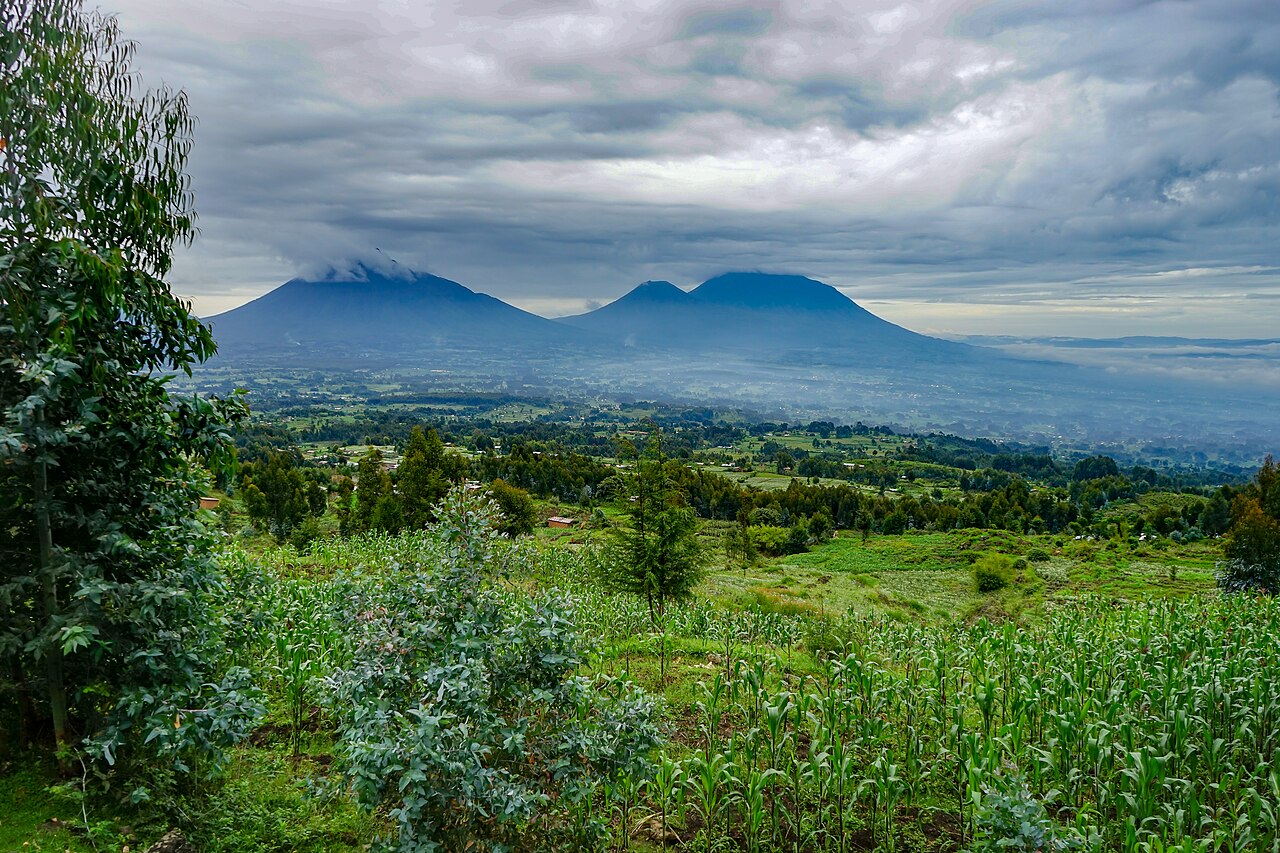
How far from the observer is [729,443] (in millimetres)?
177125

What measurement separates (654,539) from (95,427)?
12.0 meters

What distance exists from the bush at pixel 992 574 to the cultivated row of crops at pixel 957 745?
30.8m

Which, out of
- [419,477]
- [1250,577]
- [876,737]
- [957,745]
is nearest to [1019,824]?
[876,737]

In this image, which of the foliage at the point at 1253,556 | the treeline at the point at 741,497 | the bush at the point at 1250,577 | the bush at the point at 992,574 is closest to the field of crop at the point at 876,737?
the treeline at the point at 741,497

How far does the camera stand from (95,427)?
5.34 metres

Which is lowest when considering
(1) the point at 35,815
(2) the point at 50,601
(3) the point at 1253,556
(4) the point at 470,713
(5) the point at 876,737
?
(3) the point at 1253,556

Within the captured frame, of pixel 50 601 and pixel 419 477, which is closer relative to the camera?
pixel 50 601

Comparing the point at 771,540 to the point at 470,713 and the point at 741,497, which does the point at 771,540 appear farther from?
the point at 470,713

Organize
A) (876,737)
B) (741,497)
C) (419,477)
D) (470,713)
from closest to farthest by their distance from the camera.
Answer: (470,713)
(876,737)
(419,477)
(741,497)

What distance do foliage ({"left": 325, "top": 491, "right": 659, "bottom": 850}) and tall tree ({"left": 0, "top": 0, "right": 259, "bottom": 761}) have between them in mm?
1539

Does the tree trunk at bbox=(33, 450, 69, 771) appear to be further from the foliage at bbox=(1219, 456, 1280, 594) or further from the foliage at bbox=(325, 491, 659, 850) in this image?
the foliage at bbox=(1219, 456, 1280, 594)

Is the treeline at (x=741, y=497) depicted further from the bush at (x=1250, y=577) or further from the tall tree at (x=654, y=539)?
the bush at (x=1250, y=577)

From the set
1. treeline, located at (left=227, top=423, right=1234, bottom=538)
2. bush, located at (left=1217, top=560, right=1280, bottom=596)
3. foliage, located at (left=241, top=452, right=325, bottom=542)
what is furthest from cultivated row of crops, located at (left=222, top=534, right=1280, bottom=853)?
foliage, located at (left=241, top=452, right=325, bottom=542)

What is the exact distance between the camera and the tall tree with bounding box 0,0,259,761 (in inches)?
189
